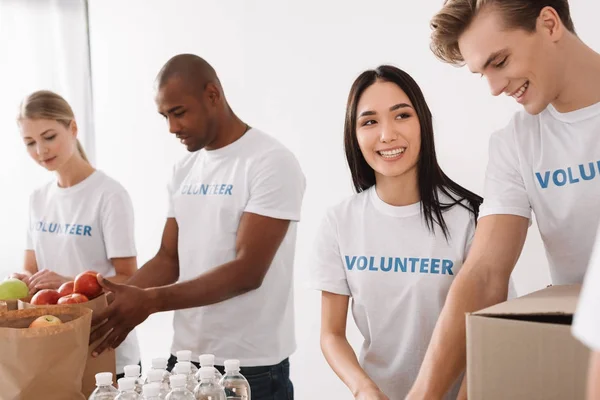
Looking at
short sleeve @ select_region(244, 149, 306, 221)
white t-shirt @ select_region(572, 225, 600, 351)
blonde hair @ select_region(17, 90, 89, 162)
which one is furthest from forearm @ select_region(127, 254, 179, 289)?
white t-shirt @ select_region(572, 225, 600, 351)

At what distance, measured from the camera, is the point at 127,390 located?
120 cm

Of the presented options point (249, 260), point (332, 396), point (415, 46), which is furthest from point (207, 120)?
point (332, 396)

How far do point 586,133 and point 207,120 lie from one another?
45.0 inches

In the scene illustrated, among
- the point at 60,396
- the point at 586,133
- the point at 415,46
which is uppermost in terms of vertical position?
the point at 415,46

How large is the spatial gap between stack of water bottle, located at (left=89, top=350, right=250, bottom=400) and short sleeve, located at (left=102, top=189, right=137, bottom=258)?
1008mm

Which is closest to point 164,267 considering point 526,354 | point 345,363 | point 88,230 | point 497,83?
point 88,230

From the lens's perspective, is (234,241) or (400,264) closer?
(400,264)

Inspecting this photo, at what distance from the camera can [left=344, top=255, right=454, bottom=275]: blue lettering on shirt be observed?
5.05 ft

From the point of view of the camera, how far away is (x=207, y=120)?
2.10 meters

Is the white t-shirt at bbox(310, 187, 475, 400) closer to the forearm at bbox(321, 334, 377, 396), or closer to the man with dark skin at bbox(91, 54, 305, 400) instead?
the forearm at bbox(321, 334, 377, 396)

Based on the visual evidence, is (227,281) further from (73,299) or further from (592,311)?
(592,311)

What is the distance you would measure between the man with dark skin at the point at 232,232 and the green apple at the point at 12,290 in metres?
0.33

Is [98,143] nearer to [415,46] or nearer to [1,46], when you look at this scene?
[1,46]

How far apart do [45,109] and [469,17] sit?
1723mm
